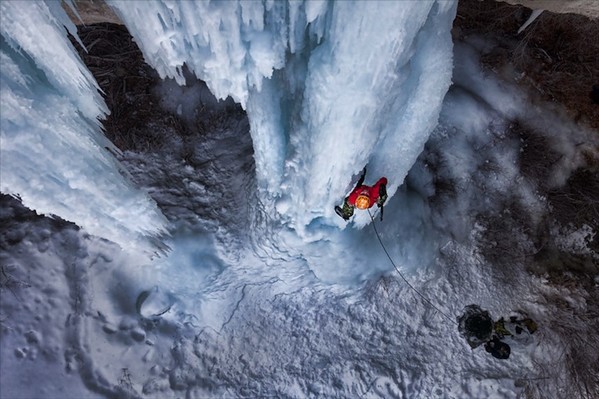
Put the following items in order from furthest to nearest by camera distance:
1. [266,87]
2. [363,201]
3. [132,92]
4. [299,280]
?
[132,92]
[299,280]
[363,201]
[266,87]

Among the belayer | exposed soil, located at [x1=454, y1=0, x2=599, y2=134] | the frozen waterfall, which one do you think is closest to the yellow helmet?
the belayer

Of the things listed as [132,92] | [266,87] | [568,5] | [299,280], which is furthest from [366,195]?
[132,92]

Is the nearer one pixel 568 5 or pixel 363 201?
pixel 363 201

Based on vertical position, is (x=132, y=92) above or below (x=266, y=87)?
above

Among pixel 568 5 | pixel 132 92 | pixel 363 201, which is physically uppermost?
pixel 132 92

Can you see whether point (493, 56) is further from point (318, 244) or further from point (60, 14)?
point (60, 14)

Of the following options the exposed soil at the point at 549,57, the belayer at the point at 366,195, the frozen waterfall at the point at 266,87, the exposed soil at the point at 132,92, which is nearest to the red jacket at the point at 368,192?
the belayer at the point at 366,195

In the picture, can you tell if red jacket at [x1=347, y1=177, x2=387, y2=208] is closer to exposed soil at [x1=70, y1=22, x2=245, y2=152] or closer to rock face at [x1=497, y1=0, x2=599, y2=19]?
rock face at [x1=497, y1=0, x2=599, y2=19]

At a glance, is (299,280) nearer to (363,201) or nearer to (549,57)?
(363,201)

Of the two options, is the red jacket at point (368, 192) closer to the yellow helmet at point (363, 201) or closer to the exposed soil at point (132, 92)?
the yellow helmet at point (363, 201)
